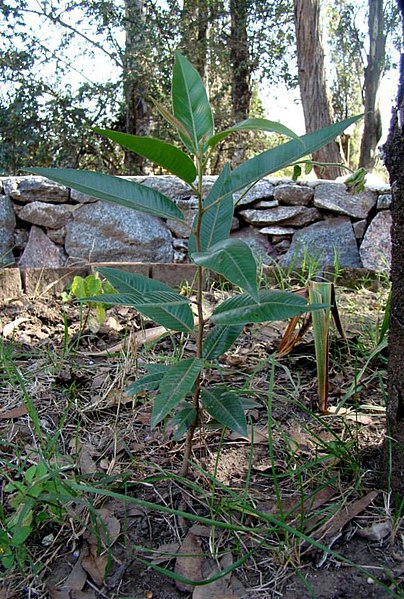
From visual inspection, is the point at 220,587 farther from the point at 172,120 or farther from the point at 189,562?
the point at 172,120

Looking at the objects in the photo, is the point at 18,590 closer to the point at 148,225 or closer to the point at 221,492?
the point at 221,492

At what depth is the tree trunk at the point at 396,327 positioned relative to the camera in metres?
1.08

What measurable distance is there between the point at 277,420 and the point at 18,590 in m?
0.77

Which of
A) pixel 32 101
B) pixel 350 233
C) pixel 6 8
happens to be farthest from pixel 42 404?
pixel 6 8

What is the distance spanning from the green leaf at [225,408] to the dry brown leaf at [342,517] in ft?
0.89

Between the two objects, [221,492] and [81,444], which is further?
[81,444]

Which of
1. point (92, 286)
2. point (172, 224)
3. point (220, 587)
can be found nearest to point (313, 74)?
point (172, 224)

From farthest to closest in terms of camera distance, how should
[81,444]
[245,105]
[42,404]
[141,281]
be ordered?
[245,105] < [42,404] < [81,444] < [141,281]

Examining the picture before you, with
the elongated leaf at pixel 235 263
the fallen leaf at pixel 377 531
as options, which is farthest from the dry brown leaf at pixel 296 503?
the elongated leaf at pixel 235 263

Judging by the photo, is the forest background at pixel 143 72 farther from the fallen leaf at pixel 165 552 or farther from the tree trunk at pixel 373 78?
the fallen leaf at pixel 165 552

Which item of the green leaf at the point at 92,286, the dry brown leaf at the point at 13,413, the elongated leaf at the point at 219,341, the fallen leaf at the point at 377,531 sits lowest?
the fallen leaf at the point at 377,531

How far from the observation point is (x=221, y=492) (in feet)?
3.94

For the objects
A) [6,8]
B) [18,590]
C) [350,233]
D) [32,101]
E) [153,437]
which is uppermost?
[6,8]

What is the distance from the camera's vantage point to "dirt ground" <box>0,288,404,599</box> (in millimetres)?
1013
